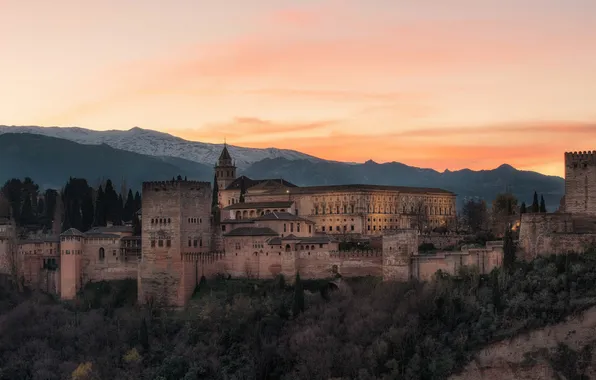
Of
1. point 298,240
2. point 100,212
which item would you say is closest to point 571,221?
point 298,240

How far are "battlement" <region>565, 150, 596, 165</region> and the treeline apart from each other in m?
25.7

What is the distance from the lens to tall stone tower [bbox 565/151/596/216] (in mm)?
48375

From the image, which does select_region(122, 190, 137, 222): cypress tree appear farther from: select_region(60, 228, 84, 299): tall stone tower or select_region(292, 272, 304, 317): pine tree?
select_region(292, 272, 304, 317): pine tree

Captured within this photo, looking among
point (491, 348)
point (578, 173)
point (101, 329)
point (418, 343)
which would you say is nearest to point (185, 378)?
point (101, 329)

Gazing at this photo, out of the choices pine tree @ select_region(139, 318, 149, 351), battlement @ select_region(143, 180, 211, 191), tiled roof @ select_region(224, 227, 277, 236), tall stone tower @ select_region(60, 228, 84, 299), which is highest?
battlement @ select_region(143, 180, 211, 191)

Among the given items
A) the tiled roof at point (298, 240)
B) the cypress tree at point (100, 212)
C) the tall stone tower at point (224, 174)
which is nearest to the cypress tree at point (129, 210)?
the cypress tree at point (100, 212)

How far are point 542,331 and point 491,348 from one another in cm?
216

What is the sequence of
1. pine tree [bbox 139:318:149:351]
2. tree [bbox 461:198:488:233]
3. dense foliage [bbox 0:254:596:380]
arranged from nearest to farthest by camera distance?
dense foliage [bbox 0:254:596:380] < pine tree [bbox 139:318:149:351] < tree [bbox 461:198:488:233]

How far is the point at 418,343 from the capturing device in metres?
42.9

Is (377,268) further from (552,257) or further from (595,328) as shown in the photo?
(595,328)

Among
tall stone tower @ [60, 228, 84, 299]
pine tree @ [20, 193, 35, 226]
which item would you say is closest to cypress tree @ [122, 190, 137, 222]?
pine tree @ [20, 193, 35, 226]

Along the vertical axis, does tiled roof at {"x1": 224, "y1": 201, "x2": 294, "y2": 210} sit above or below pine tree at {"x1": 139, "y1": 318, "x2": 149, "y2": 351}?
above

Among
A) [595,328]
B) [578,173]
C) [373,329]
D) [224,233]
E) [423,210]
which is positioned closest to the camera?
[595,328]

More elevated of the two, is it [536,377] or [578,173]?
[578,173]
